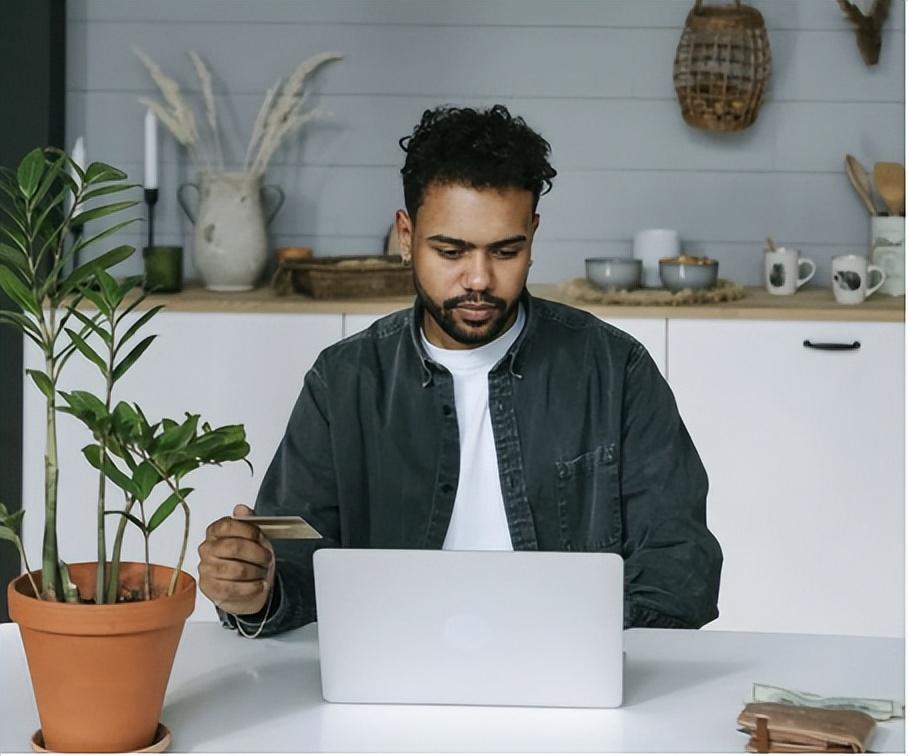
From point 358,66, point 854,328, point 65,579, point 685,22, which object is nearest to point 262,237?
point 358,66

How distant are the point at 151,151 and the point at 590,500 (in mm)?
1940

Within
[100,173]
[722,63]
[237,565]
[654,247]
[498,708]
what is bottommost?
[498,708]

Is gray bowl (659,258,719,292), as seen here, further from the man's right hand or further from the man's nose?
the man's right hand

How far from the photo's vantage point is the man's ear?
2242mm

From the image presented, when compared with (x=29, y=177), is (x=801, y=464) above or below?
below

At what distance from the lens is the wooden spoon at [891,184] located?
12.3 ft

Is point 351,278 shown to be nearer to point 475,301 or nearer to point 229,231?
point 229,231

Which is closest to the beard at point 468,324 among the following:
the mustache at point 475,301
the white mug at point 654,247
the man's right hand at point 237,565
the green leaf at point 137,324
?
the mustache at point 475,301

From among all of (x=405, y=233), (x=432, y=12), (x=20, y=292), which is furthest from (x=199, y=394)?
(x=20, y=292)

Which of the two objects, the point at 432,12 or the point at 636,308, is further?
the point at 432,12

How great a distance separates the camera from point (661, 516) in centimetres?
213

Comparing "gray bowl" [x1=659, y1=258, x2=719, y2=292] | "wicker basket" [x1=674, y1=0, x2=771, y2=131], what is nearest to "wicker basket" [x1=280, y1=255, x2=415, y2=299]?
"gray bowl" [x1=659, y1=258, x2=719, y2=292]

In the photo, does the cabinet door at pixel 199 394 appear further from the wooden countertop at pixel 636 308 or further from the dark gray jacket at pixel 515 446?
the dark gray jacket at pixel 515 446

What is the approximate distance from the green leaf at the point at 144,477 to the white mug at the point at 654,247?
2.51 metres
